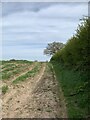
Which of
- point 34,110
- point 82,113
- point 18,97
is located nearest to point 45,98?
point 18,97

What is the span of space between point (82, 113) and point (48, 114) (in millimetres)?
1262

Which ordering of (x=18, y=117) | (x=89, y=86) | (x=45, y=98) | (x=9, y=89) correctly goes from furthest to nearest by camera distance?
(x=9, y=89) → (x=89, y=86) → (x=45, y=98) → (x=18, y=117)

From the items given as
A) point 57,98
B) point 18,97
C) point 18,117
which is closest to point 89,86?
point 57,98

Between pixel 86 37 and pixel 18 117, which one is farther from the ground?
pixel 86 37

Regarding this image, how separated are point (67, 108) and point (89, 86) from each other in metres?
4.26

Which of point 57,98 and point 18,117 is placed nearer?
point 18,117

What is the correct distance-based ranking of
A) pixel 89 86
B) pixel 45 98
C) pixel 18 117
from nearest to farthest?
pixel 18 117
pixel 45 98
pixel 89 86

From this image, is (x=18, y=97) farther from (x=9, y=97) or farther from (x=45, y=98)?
(x=45, y=98)

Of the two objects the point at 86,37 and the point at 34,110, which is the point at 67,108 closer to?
Answer: the point at 34,110

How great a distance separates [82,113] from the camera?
41.0ft

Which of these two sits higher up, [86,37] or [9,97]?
[86,37]

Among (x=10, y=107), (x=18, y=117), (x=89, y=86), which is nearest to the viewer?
(x=18, y=117)

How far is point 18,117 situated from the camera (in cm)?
1234

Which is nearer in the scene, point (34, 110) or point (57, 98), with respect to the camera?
point (34, 110)
